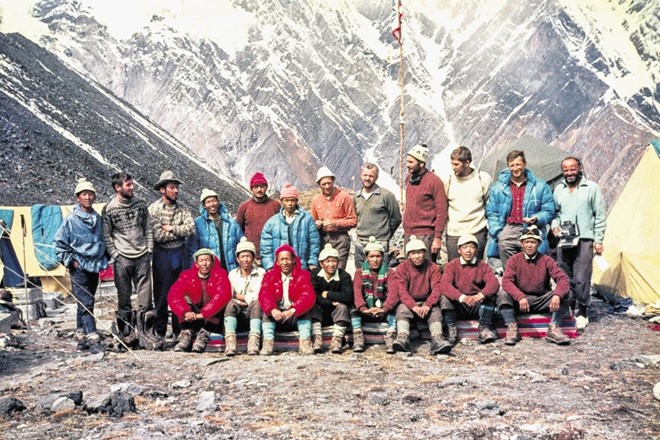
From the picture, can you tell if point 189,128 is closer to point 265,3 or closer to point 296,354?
point 265,3

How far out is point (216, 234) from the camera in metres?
6.89

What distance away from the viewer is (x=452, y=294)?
20.7ft

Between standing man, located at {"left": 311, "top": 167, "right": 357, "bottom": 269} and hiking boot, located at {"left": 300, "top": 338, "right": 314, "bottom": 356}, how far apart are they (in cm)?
105

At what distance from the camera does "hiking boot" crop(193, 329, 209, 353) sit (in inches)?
244

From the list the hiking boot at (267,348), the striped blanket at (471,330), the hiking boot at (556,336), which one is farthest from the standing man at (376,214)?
the hiking boot at (556,336)

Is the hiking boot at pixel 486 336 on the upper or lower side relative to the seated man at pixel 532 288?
lower

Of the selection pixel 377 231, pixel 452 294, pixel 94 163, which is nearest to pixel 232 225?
pixel 377 231

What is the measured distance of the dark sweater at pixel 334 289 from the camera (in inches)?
253

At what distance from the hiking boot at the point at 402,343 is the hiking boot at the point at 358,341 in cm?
31

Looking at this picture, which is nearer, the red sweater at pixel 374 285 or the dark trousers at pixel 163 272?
the red sweater at pixel 374 285

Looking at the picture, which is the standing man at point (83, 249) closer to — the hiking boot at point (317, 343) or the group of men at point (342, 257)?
the group of men at point (342, 257)

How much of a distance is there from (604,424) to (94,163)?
30.3m

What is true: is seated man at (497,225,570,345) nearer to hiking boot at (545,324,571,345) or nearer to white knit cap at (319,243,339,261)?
hiking boot at (545,324,571,345)

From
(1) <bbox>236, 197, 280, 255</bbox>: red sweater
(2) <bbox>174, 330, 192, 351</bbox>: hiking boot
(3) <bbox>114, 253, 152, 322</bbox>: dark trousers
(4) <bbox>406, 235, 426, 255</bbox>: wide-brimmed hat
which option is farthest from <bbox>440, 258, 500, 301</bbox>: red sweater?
(3) <bbox>114, 253, 152, 322</bbox>: dark trousers
